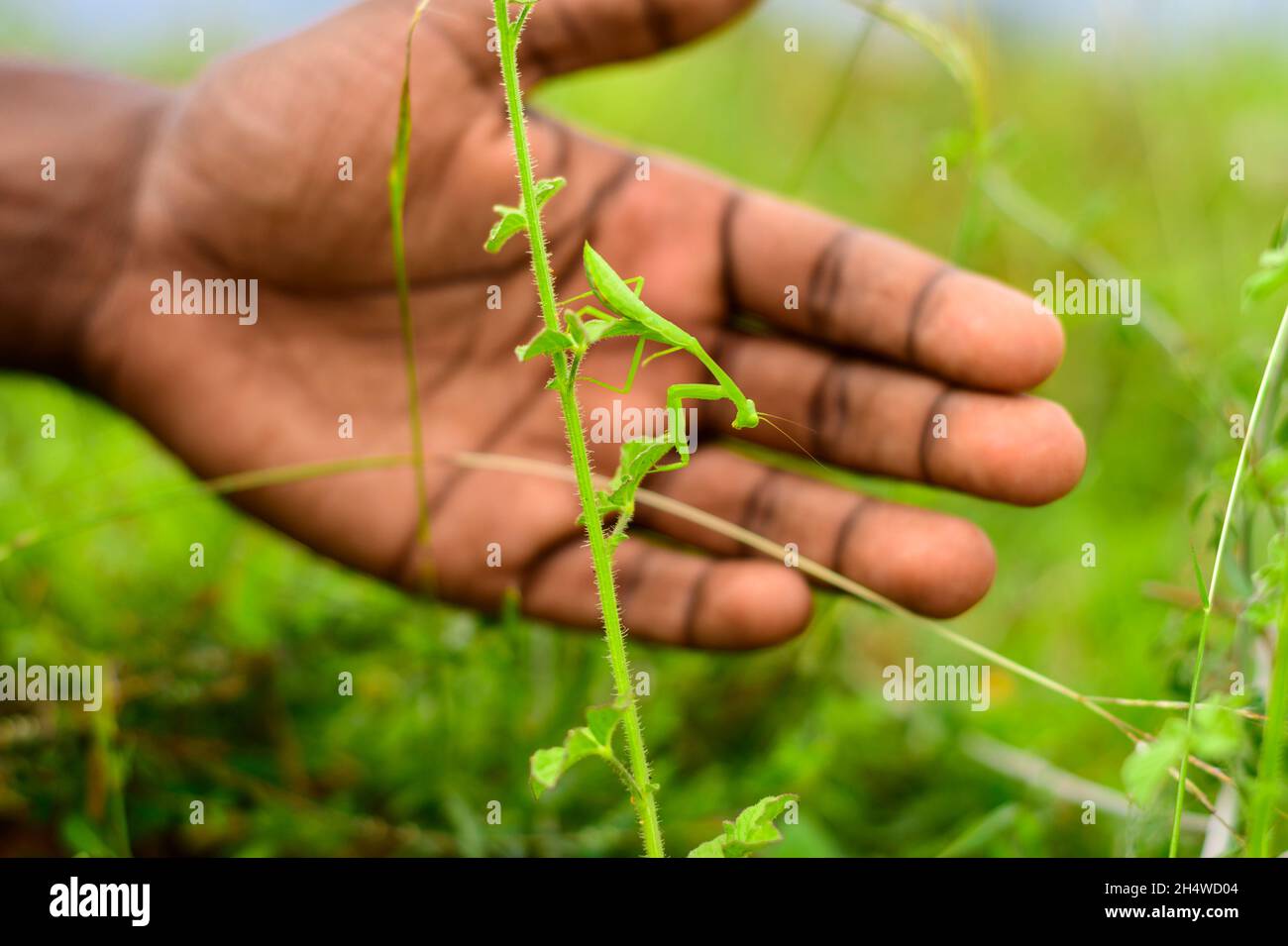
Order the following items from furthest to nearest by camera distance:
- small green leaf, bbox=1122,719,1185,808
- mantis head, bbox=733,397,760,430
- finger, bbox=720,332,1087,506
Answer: finger, bbox=720,332,1087,506
mantis head, bbox=733,397,760,430
small green leaf, bbox=1122,719,1185,808

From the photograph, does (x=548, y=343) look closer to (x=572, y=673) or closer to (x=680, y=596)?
(x=680, y=596)

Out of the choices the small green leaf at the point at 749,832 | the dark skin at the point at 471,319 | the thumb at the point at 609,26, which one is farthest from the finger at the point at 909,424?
the small green leaf at the point at 749,832

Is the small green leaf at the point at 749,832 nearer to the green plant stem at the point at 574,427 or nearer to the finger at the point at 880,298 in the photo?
the green plant stem at the point at 574,427

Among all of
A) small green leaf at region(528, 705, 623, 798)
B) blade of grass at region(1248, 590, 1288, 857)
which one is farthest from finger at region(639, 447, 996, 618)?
small green leaf at region(528, 705, 623, 798)

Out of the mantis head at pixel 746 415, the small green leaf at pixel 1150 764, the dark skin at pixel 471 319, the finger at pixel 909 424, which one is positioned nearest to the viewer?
the small green leaf at pixel 1150 764

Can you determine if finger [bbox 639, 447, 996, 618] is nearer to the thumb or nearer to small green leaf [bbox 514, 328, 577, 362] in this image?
the thumb
